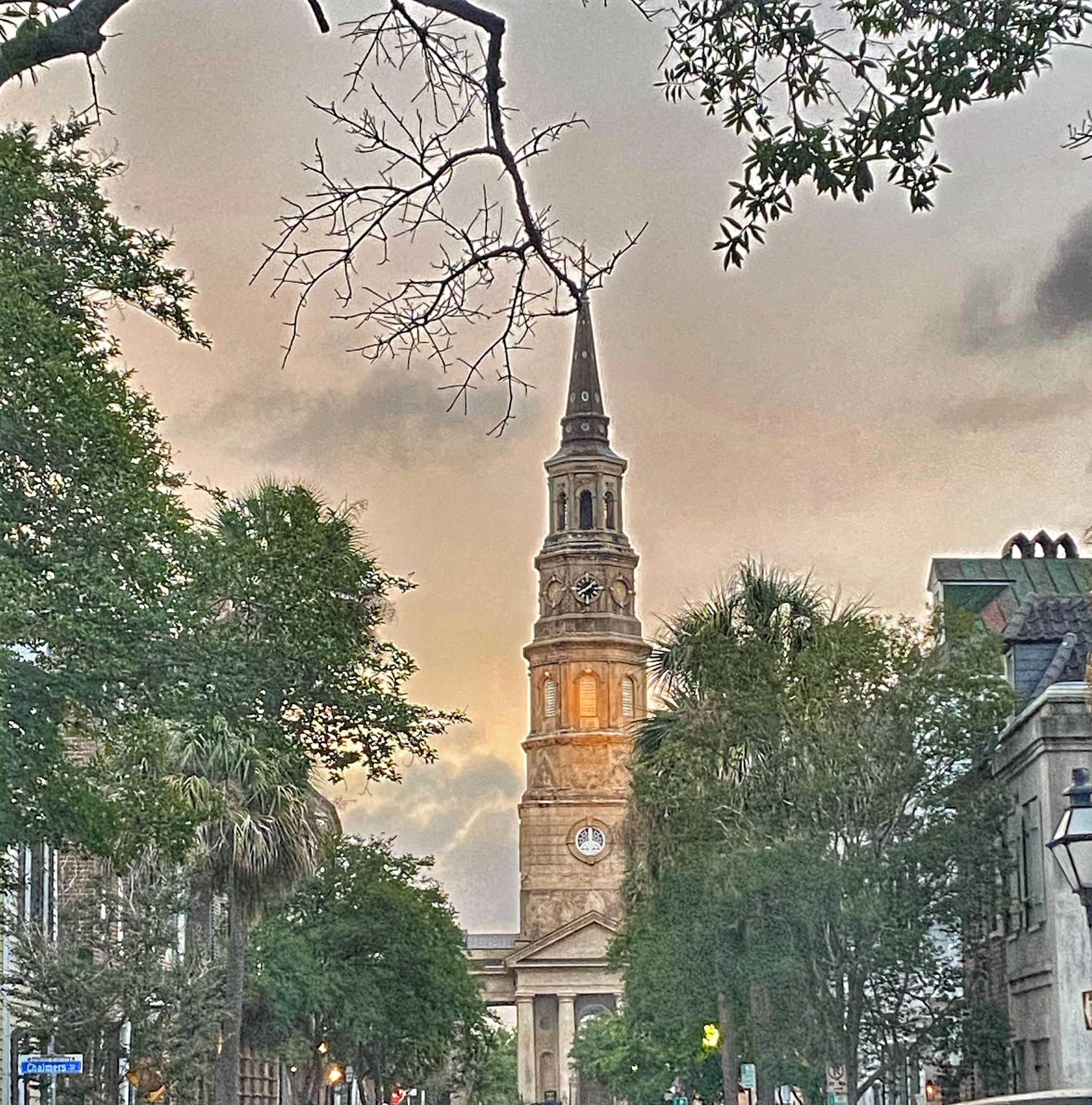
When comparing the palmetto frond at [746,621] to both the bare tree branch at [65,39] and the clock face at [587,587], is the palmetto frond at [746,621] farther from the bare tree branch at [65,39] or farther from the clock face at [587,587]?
the clock face at [587,587]

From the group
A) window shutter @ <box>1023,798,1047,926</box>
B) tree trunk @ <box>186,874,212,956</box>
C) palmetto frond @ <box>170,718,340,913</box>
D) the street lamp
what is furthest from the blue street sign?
the street lamp

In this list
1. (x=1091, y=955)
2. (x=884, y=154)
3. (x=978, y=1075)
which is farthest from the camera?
(x=978, y=1075)

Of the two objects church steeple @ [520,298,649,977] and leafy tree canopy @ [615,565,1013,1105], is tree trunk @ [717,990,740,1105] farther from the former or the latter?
church steeple @ [520,298,649,977]

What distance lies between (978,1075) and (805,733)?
7092mm

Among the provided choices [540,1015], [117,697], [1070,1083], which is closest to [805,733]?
[1070,1083]

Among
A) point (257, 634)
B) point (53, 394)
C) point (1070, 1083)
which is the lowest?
point (1070, 1083)

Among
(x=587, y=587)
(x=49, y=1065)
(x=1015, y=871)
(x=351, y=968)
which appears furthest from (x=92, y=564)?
(x=587, y=587)

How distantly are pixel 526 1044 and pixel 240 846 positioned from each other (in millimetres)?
112573

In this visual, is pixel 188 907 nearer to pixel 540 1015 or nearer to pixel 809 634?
pixel 809 634

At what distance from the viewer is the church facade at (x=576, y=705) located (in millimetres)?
149875

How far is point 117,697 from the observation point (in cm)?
2319

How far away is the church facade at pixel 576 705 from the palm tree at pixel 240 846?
109802mm

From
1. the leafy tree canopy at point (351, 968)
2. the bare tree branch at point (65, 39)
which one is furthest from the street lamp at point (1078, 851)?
the leafy tree canopy at point (351, 968)

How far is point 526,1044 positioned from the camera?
146750 mm
